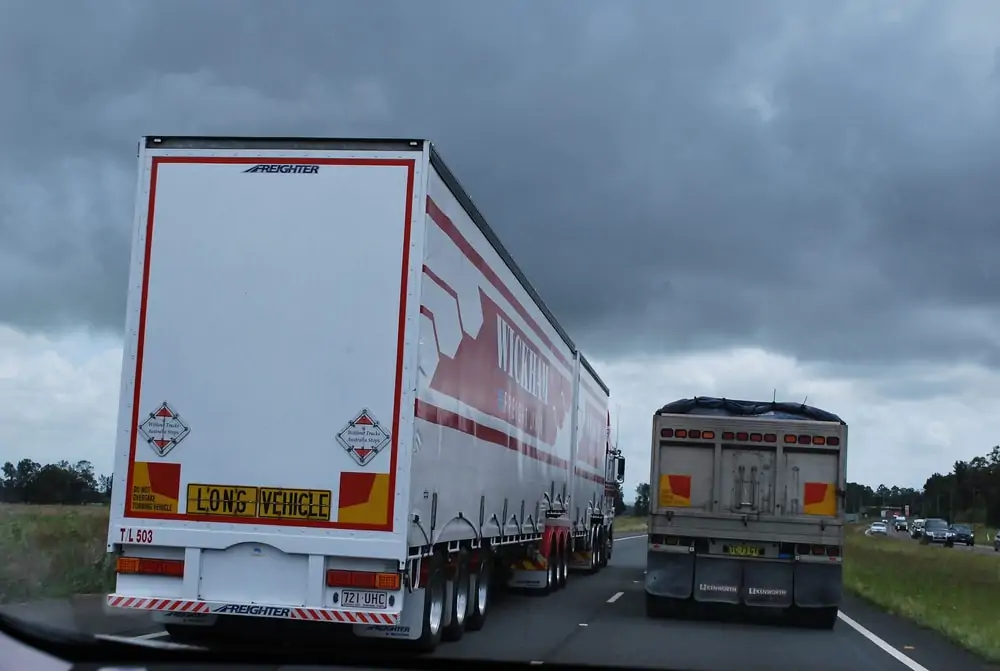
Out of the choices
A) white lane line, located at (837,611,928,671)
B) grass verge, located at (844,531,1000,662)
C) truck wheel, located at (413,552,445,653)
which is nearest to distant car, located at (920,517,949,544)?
grass verge, located at (844,531,1000,662)

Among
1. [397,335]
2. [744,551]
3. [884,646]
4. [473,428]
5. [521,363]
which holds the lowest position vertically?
[884,646]

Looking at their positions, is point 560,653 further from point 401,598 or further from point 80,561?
point 80,561

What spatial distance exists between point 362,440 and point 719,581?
334 inches

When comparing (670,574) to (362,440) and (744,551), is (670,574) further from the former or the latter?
(362,440)

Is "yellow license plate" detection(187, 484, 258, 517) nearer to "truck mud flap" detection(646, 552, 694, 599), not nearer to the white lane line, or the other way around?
the white lane line

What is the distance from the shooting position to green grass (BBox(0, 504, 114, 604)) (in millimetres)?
9117

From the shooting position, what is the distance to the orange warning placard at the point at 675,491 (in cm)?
1734

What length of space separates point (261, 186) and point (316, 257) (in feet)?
2.69

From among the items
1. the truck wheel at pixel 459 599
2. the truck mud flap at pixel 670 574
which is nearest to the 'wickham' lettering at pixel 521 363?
the truck wheel at pixel 459 599

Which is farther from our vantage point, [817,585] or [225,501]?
[817,585]

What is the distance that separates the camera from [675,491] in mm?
17391

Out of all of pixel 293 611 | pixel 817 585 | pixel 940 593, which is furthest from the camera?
pixel 940 593

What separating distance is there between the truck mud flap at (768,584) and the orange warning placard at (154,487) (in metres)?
9.43

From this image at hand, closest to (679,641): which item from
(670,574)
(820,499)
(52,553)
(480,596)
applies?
(480,596)
